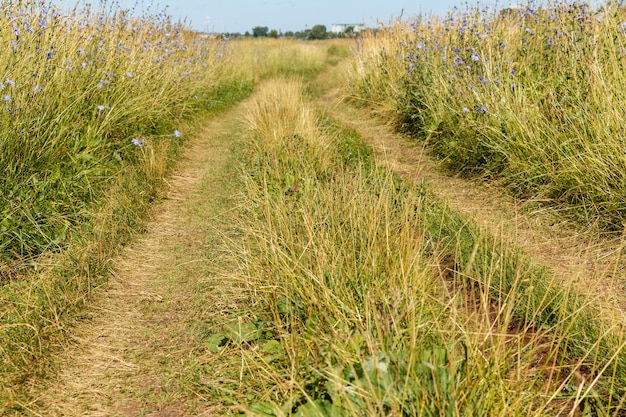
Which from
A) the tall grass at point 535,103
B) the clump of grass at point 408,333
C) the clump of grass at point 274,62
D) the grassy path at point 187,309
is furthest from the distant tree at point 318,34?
the clump of grass at point 408,333

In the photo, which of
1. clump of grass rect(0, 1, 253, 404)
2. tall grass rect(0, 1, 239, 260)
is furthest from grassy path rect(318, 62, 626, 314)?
tall grass rect(0, 1, 239, 260)

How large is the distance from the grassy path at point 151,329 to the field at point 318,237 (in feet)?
0.05

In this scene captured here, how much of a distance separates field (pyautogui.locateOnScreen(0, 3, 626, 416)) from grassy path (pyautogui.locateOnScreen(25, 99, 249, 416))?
1 cm

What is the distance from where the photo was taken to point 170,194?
5.04 meters

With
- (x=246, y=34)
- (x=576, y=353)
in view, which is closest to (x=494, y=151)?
(x=576, y=353)

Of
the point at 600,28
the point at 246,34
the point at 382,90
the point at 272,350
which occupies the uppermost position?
the point at 246,34

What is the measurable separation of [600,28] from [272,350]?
4.73 meters

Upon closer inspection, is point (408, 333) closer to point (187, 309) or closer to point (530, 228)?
point (187, 309)

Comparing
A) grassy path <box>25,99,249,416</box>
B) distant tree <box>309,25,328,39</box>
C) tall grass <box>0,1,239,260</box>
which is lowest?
grassy path <box>25,99,249,416</box>

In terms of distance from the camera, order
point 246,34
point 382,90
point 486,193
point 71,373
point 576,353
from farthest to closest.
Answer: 1. point 246,34
2. point 382,90
3. point 486,193
4. point 71,373
5. point 576,353

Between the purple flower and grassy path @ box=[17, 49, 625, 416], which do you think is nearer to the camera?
grassy path @ box=[17, 49, 625, 416]

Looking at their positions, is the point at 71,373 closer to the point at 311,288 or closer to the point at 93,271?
the point at 93,271

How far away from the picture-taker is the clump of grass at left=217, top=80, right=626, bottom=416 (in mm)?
1738

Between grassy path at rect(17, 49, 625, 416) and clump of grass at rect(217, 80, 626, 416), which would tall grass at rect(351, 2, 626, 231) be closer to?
grassy path at rect(17, 49, 625, 416)
